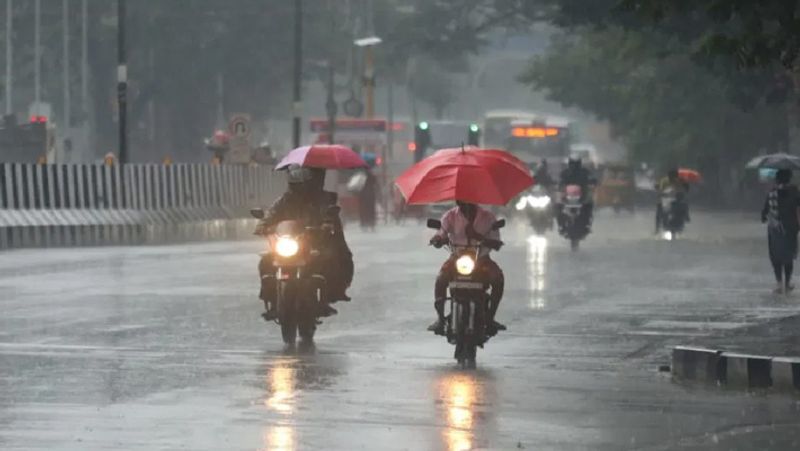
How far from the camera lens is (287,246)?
789 inches

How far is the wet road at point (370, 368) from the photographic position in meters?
13.4

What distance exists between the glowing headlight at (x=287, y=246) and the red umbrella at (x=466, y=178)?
1490 millimetres

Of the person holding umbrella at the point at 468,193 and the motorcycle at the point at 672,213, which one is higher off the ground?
the person holding umbrella at the point at 468,193

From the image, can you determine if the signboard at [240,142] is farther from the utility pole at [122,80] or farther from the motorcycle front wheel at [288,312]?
the motorcycle front wheel at [288,312]

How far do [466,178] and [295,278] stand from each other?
228cm

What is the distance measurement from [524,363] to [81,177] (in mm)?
27081

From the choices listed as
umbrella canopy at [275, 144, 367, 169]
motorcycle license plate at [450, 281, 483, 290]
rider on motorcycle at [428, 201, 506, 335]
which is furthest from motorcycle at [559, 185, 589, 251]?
motorcycle license plate at [450, 281, 483, 290]

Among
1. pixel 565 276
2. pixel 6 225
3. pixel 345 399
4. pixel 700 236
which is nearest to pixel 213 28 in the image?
pixel 700 236

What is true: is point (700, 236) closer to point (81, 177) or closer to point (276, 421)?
point (81, 177)

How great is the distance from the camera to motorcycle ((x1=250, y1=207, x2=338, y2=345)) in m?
19.9

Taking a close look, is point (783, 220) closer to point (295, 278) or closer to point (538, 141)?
point (295, 278)

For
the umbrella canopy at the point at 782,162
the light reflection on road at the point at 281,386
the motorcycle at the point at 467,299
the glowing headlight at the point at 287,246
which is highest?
the umbrella canopy at the point at 782,162

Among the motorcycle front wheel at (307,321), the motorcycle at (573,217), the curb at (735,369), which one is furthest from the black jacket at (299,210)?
the motorcycle at (573,217)

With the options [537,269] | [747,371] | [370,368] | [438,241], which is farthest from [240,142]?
[747,371]
